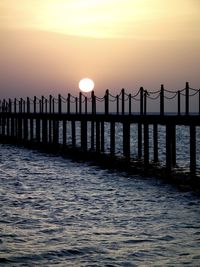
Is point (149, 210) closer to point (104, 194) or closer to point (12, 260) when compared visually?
point (104, 194)

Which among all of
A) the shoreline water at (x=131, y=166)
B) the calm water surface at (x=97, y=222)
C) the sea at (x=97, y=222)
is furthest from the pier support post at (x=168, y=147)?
the calm water surface at (x=97, y=222)

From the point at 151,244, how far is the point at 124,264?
51.6 inches

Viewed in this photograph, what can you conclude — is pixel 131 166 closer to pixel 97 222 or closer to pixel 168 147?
pixel 168 147

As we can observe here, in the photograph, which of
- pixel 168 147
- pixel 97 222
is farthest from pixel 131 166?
A: pixel 97 222

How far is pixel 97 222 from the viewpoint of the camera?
476 inches

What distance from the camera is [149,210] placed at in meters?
13.7

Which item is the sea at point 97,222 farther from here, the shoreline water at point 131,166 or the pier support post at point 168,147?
the pier support post at point 168,147

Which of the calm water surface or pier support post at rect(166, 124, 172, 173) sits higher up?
pier support post at rect(166, 124, 172, 173)

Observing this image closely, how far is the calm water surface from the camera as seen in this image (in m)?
9.31

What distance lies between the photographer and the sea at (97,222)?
30.5ft

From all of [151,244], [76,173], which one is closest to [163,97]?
[76,173]

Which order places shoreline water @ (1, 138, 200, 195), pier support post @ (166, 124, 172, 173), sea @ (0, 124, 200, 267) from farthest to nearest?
pier support post @ (166, 124, 172, 173)
shoreline water @ (1, 138, 200, 195)
sea @ (0, 124, 200, 267)

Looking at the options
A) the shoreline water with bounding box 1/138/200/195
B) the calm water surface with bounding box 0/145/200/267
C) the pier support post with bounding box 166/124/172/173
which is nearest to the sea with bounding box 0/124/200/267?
the calm water surface with bounding box 0/145/200/267

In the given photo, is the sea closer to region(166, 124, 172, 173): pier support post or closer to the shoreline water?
the shoreline water
